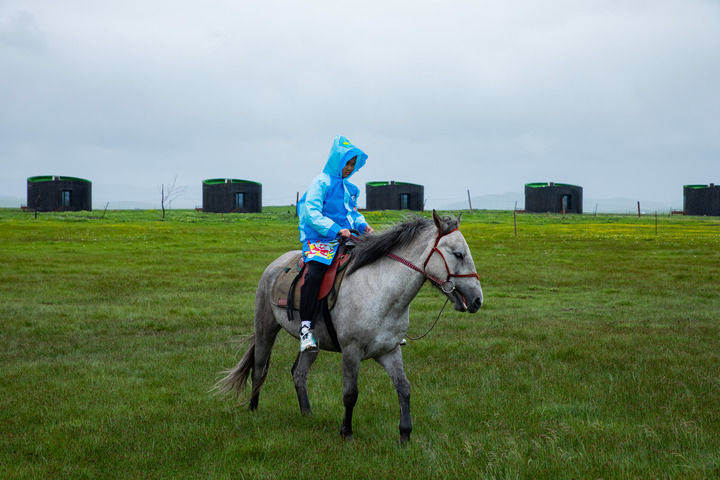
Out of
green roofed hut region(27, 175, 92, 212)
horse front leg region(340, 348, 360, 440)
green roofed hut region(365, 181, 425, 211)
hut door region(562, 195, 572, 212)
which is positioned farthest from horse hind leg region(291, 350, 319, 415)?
hut door region(562, 195, 572, 212)

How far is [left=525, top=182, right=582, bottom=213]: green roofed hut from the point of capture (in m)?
84.8

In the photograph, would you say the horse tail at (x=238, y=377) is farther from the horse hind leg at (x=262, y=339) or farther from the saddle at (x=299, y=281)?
the saddle at (x=299, y=281)

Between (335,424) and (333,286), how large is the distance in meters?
1.63

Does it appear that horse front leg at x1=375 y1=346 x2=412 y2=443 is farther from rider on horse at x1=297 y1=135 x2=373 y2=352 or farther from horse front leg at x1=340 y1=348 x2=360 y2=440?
rider on horse at x1=297 y1=135 x2=373 y2=352

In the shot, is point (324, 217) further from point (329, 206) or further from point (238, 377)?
point (238, 377)

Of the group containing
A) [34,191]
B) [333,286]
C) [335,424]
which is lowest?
[335,424]

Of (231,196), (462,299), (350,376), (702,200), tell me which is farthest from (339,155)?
(702,200)

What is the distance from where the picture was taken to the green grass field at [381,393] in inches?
208

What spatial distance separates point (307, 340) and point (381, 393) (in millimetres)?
1998

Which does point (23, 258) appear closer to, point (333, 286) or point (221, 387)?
point (221, 387)

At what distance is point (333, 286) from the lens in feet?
20.1

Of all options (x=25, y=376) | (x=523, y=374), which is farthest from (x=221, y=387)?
(x=523, y=374)

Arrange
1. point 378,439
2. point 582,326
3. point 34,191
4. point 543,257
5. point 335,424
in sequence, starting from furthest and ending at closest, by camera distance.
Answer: point 34,191 < point 543,257 < point 582,326 < point 335,424 < point 378,439

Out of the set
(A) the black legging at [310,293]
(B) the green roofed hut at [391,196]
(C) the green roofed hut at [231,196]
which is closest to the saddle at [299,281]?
(A) the black legging at [310,293]
